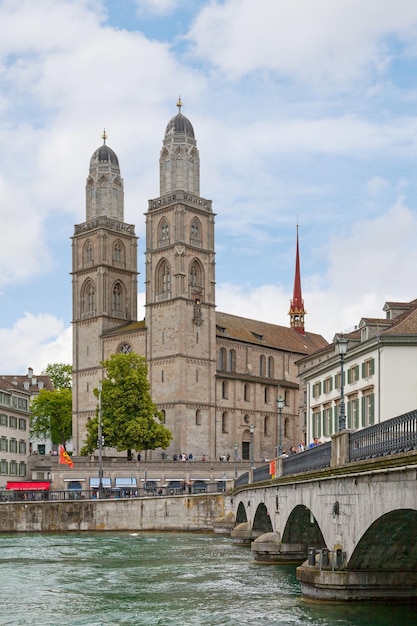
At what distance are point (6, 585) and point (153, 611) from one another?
9.55m

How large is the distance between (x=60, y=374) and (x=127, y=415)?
52.6m

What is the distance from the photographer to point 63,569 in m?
43.2

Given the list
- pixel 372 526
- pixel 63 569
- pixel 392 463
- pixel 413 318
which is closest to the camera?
pixel 392 463

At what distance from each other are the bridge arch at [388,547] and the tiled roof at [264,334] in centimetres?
9110

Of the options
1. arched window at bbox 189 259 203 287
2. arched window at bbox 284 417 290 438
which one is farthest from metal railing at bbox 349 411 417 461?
arched window at bbox 284 417 290 438

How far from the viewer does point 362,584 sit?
88.1 ft

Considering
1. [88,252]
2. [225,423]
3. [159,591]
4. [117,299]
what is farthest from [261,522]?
[88,252]

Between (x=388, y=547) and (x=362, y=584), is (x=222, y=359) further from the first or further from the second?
(x=388, y=547)

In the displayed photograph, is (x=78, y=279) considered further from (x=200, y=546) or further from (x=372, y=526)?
(x=372, y=526)

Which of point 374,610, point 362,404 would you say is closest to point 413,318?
point 362,404

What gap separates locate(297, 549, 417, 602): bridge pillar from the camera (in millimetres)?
26641

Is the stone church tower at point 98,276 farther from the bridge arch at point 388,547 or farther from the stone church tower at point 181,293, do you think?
the bridge arch at point 388,547

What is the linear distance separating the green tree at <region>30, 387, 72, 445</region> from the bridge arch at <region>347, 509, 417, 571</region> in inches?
4093

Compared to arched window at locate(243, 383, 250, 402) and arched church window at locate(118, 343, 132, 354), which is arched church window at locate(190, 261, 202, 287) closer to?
arched church window at locate(118, 343, 132, 354)
